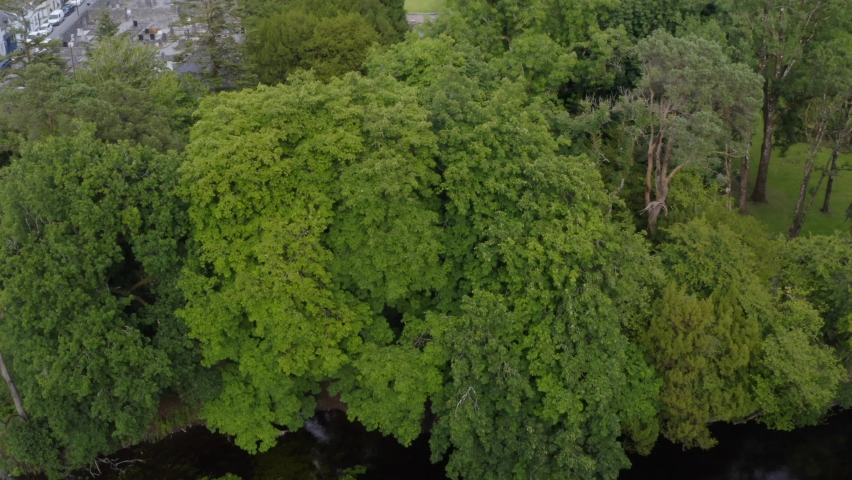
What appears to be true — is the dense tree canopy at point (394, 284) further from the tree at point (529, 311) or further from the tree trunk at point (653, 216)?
the tree trunk at point (653, 216)

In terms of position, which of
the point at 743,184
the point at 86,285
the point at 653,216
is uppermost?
the point at 86,285

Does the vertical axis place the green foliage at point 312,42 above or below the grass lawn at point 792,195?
above

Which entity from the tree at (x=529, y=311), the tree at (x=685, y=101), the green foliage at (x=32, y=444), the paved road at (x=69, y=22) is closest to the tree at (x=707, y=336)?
the tree at (x=529, y=311)

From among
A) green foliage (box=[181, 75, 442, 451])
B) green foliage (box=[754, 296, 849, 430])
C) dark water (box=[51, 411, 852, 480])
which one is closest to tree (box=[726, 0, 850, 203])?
green foliage (box=[754, 296, 849, 430])

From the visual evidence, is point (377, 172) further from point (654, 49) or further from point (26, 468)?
point (26, 468)

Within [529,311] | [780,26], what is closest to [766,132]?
[780,26]

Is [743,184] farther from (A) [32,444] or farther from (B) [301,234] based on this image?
(A) [32,444]
